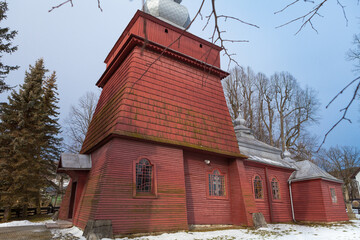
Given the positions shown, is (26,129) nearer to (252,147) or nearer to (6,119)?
(6,119)

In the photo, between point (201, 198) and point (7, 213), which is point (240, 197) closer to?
point (201, 198)

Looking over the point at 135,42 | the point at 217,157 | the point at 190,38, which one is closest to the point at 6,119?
the point at 135,42

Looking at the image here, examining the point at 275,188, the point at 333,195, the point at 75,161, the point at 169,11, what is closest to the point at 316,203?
the point at 333,195

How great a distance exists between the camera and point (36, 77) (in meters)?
18.8

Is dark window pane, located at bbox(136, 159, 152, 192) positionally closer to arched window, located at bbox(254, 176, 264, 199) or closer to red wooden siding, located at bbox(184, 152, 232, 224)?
red wooden siding, located at bbox(184, 152, 232, 224)

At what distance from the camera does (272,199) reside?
14180mm

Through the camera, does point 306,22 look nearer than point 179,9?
Yes

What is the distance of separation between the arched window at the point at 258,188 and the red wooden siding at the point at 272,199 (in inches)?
8.8

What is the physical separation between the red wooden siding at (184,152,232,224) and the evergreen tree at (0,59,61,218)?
11032 mm

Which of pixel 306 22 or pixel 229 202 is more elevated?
pixel 306 22

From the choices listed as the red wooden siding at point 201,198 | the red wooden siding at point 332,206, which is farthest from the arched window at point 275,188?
the red wooden siding at point 201,198

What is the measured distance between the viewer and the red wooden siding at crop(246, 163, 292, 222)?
44.6 ft

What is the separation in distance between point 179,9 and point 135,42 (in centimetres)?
479

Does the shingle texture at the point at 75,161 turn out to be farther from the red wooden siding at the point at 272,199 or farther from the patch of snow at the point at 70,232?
the red wooden siding at the point at 272,199
